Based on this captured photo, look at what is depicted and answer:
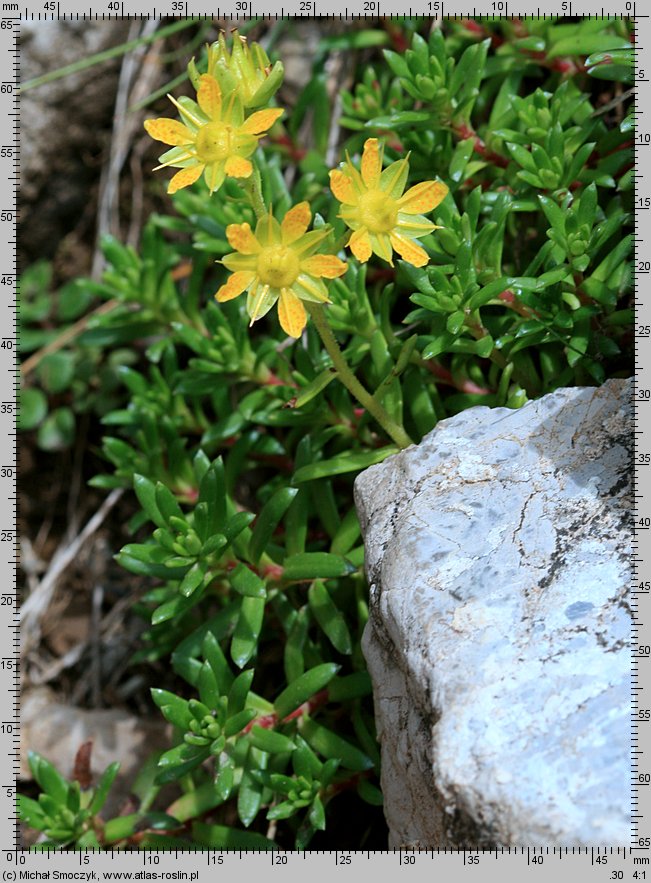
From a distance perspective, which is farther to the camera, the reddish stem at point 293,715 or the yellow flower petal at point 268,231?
the reddish stem at point 293,715

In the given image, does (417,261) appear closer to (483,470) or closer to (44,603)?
(483,470)

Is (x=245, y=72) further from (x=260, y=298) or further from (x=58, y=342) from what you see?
(x=58, y=342)

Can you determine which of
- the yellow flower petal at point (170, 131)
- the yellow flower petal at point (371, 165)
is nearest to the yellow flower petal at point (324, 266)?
the yellow flower petal at point (371, 165)

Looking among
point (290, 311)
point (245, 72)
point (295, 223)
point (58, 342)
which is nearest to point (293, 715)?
point (290, 311)

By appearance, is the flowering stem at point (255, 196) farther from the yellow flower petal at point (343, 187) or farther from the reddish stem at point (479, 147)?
the reddish stem at point (479, 147)

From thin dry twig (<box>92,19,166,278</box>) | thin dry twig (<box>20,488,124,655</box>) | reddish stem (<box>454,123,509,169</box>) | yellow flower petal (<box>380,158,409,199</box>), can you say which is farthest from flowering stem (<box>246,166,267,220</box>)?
thin dry twig (<box>92,19,166,278</box>)

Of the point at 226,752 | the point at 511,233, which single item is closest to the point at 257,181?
the point at 511,233
